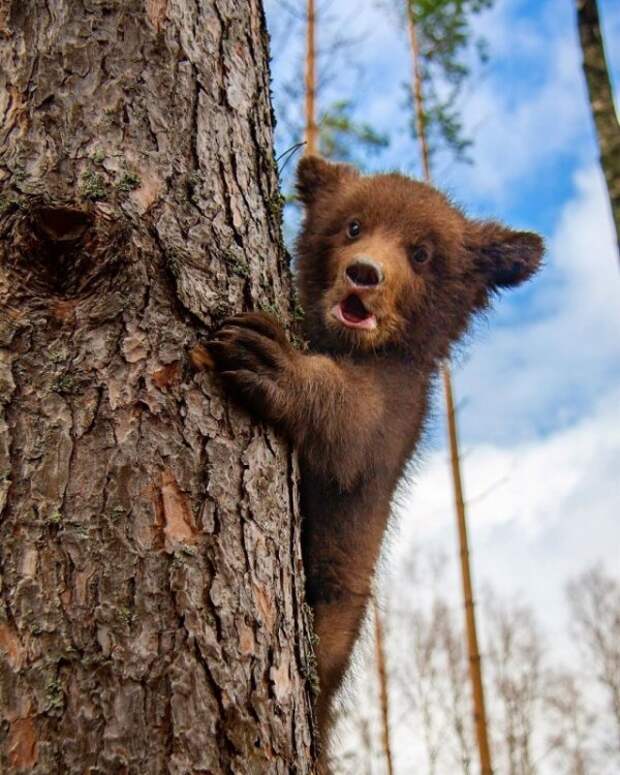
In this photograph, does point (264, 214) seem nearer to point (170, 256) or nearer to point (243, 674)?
point (170, 256)

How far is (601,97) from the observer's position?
6.70 m

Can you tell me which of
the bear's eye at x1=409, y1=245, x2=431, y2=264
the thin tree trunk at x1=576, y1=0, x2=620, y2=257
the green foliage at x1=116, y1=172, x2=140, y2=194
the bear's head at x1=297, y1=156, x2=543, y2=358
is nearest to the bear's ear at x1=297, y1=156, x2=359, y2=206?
the bear's head at x1=297, y1=156, x2=543, y2=358

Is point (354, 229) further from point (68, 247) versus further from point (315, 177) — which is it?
point (68, 247)

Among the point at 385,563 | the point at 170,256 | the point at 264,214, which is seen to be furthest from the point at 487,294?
the point at 170,256

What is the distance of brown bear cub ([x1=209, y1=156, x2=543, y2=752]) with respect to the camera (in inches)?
102

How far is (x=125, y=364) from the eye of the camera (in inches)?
79.0

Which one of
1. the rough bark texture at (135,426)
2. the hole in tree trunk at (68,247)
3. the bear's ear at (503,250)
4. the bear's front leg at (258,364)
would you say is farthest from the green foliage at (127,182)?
the bear's ear at (503,250)

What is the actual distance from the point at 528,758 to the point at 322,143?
2135 centimetres

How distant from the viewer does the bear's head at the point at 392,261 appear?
3412 millimetres

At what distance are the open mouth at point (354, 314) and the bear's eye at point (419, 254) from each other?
1.88ft

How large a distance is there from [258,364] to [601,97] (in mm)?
5480

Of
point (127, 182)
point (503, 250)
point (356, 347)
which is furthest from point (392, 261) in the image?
point (127, 182)

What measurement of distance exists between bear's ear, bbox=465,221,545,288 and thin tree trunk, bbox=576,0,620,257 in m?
2.15

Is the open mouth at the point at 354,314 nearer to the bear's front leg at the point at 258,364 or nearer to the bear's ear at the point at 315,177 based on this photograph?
the bear's front leg at the point at 258,364
